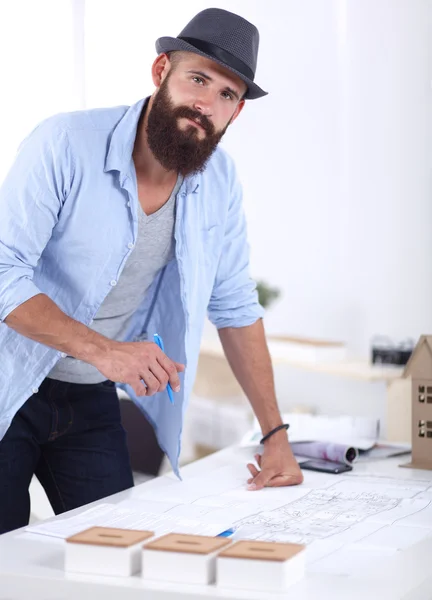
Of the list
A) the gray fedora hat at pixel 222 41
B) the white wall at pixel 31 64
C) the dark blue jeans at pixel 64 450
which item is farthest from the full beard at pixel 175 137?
the white wall at pixel 31 64

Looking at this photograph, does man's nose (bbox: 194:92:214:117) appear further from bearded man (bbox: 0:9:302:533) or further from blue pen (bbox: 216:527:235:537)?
blue pen (bbox: 216:527:235:537)

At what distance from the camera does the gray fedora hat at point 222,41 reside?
80.7 inches

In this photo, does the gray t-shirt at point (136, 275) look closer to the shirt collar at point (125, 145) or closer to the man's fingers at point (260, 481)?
the shirt collar at point (125, 145)

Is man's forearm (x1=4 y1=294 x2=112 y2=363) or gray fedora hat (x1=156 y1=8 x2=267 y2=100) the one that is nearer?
man's forearm (x1=4 y1=294 x2=112 y2=363)

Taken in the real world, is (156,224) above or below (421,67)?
below

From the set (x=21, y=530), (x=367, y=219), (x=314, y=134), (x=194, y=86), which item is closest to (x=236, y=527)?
(x=21, y=530)

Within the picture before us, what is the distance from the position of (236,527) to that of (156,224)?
81 centimetres

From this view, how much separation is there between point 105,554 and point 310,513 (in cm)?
54

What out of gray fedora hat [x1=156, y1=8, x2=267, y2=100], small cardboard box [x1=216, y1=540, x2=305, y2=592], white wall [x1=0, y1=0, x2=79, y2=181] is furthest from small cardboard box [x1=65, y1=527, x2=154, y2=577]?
white wall [x1=0, y1=0, x2=79, y2=181]

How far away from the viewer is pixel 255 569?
1325 millimetres

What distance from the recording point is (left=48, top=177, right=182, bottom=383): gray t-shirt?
84.8 inches

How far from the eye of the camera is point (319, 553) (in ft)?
5.01

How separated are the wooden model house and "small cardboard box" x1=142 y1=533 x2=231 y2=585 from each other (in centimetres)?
102

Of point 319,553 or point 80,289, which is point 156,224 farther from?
point 319,553
